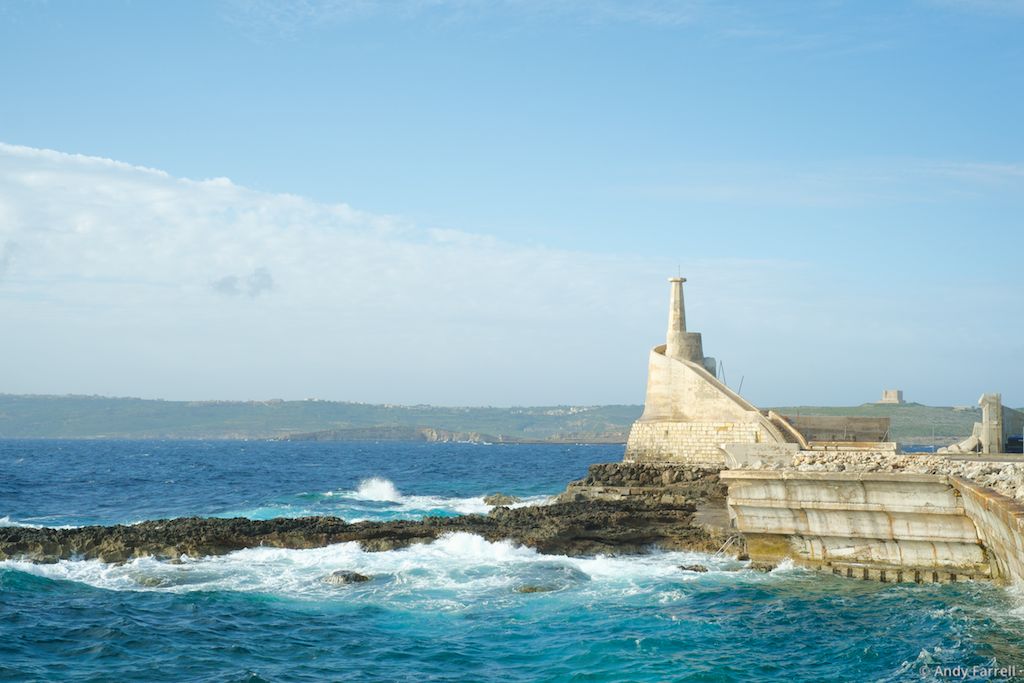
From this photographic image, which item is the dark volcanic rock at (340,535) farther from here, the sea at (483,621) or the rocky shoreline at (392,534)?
the sea at (483,621)

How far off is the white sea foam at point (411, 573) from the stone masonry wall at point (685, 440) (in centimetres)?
995

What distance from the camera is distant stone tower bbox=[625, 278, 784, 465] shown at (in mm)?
32781

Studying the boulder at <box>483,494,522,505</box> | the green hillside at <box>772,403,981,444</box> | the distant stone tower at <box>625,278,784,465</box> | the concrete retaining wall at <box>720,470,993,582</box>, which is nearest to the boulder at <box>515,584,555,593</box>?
the concrete retaining wall at <box>720,470,993,582</box>

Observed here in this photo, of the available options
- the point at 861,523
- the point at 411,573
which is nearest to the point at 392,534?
the point at 411,573

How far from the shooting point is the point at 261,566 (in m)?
21.9

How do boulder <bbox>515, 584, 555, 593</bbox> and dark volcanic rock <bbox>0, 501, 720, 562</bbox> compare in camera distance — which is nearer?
boulder <bbox>515, 584, 555, 593</bbox>

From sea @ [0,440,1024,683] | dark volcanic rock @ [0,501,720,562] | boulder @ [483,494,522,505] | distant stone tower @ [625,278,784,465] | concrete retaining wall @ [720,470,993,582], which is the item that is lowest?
boulder @ [483,494,522,505]

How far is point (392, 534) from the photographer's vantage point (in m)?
24.8

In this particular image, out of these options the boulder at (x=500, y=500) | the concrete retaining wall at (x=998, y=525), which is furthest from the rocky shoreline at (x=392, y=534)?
the boulder at (x=500, y=500)

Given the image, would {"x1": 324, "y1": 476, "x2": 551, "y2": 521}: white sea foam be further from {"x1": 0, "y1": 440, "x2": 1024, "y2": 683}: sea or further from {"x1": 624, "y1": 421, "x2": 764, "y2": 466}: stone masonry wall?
{"x1": 0, "y1": 440, "x2": 1024, "y2": 683}: sea

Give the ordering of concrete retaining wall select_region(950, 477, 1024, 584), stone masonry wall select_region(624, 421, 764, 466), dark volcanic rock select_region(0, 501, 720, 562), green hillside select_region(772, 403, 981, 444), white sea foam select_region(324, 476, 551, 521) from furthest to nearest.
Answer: green hillside select_region(772, 403, 981, 444) < white sea foam select_region(324, 476, 551, 521) < stone masonry wall select_region(624, 421, 764, 466) < dark volcanic rock select_region(0, 501, 720, 562) < concrete retaining wall select_region(950, 477, 1024, 584)

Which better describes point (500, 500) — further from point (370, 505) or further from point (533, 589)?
point (533, 589)

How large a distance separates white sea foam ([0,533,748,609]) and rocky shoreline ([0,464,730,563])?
466 millimetres

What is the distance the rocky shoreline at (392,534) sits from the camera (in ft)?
74.0
